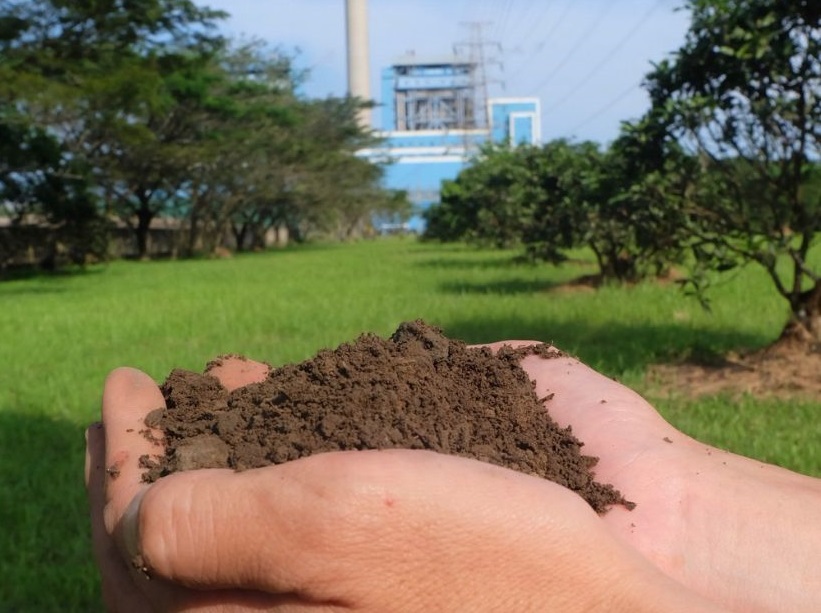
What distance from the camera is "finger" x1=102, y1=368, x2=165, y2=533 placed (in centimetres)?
133

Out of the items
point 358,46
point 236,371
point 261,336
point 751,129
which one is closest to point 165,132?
point 261,336

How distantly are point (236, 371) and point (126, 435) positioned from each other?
0.47 metres

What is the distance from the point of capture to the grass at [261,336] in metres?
3.65

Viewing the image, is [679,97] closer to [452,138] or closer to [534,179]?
[534,179]

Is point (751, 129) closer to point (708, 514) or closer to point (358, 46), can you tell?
point (708, 514)

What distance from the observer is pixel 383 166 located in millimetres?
43438

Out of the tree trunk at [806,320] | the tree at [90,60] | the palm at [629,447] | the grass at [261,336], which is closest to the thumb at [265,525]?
the palm at [629,447]

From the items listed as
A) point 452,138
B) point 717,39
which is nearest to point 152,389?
point 717,39

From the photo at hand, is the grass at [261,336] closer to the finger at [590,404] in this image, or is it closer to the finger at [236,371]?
the finger at [236,371]

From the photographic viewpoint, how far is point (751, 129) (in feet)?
18.6

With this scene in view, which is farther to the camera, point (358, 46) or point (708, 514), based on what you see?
point (358, 46)

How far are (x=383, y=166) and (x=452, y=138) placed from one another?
21.9 metres

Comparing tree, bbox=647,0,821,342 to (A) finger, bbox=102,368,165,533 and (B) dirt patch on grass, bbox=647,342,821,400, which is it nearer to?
(B) dirt patch on grass, bbox=647,342,821,400

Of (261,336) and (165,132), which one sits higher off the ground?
(165,132)
